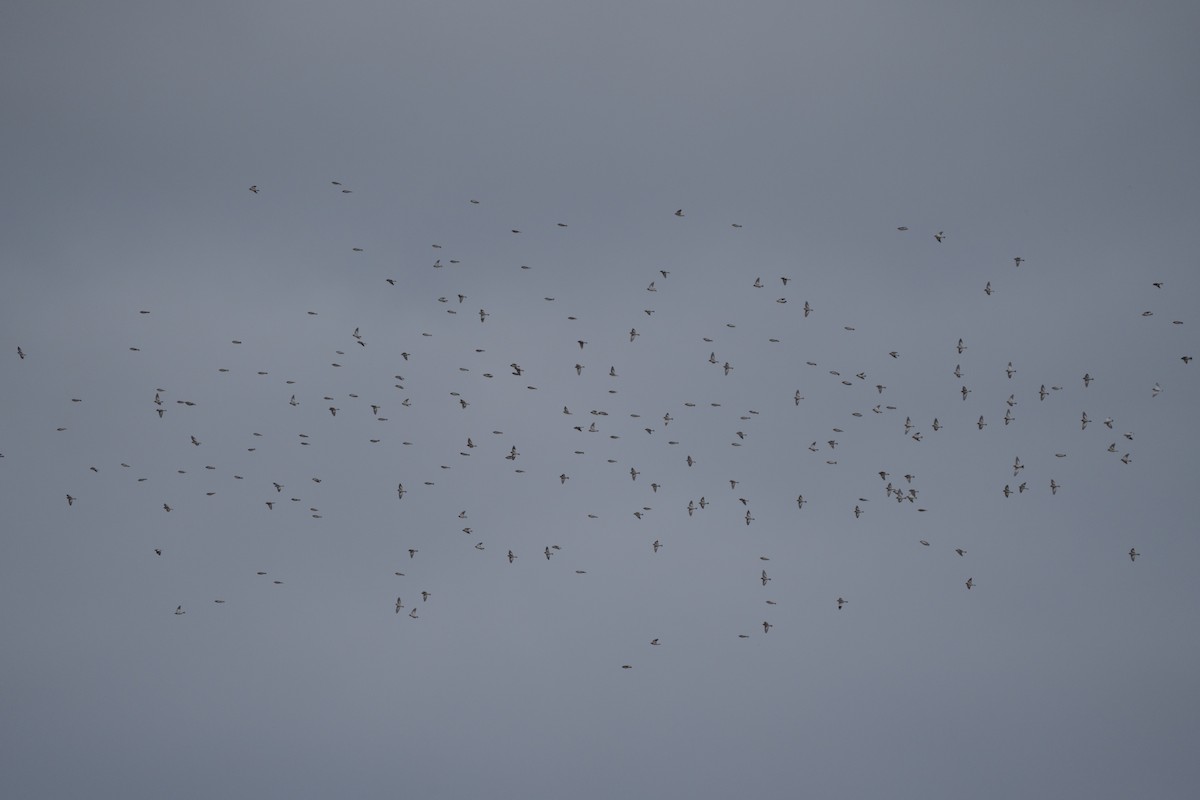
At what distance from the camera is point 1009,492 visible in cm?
14762

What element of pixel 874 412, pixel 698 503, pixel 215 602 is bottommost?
pixel 215 602

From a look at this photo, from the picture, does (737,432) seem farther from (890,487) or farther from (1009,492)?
(1009,492)

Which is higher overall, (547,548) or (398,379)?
(398,379)

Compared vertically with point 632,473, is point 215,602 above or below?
below

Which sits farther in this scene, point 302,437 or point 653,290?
point 302,437

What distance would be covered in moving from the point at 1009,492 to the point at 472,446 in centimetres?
4355

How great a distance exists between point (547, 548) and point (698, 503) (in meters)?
12.6

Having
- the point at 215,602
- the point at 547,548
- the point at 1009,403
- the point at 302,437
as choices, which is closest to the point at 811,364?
the point at 1009,403

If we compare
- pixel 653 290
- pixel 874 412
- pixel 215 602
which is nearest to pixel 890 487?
pixel 874 412

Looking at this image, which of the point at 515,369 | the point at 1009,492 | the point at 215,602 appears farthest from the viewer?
the point at 215,602

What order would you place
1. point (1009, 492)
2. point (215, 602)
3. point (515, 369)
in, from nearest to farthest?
point (515, 369) → point (1009, 492) → point (215, 602)

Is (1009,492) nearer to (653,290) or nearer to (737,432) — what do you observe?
(737,432)

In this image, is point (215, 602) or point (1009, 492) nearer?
point (1009, 492)

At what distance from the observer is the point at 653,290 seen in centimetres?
14050
